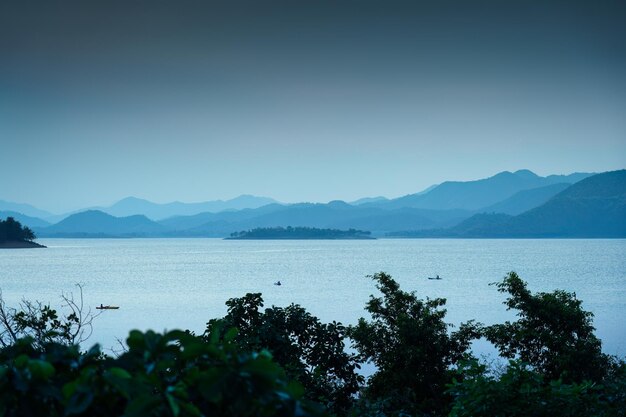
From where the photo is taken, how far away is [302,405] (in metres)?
2.60

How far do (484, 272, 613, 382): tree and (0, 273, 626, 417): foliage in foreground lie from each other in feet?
0.08

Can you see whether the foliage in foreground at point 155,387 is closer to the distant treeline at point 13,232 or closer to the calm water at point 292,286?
the calm water at point 292,286

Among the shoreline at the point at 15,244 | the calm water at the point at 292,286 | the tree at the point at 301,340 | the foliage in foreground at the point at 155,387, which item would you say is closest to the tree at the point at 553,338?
the tree at the point at 301,340

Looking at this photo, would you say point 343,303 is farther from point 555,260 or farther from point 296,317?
point 555,260

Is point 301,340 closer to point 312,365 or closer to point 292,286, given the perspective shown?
point 312,365

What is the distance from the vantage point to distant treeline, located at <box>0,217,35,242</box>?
15738cm

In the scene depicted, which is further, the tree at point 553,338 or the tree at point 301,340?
the tree at point 553,338

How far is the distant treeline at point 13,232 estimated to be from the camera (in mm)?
157375

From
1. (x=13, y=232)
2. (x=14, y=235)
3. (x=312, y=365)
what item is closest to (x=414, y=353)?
(x=312, y=365)

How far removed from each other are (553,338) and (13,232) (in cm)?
16803

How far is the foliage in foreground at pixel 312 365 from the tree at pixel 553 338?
26 millimetres

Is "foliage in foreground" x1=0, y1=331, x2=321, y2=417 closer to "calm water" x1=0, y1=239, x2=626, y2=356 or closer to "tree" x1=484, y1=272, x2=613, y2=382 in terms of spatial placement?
"tree" x1=484, y1=272, x2=613, y2=382

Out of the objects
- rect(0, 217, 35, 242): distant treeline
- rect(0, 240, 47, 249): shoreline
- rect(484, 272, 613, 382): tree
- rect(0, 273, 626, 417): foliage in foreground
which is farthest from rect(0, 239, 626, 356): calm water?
rect(0, 240, 47, 249): shoreline

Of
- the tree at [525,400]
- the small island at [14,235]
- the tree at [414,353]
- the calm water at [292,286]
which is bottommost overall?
the calm water at [292,286]
